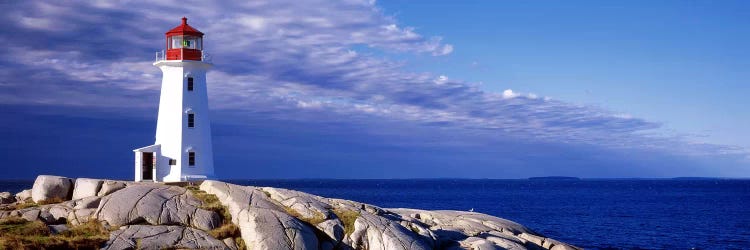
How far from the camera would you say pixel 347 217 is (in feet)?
97.3

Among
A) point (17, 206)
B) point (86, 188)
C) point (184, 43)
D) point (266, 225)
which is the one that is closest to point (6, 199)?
point (17, 206)

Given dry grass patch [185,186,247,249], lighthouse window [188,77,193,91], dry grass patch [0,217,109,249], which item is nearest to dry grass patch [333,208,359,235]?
dry grass patch [185,186,247,249]

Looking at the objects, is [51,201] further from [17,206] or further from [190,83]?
[190,83]

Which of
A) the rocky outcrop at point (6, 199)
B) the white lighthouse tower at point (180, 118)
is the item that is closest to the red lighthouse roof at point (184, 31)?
the white lighthouse tower at point (180, 118)

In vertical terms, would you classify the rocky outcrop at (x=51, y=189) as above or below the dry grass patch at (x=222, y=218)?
above

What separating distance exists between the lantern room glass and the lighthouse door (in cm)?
622

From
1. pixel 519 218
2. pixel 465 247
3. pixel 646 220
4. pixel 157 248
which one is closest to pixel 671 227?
pixel 646 220

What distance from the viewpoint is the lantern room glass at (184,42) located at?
4044 cm

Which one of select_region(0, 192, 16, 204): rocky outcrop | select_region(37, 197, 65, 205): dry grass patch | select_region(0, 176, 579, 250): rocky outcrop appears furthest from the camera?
select_region(0, 192, 16, 204): rocky outcrop

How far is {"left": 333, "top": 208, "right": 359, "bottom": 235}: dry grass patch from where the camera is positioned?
28.8 meters

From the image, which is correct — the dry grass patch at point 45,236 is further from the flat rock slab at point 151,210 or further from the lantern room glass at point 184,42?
the lantern room glass at point 184,42

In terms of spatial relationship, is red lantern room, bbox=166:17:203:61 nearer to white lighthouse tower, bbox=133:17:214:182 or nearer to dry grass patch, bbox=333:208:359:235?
white lighthouse tower, bbox=133:17:214:182

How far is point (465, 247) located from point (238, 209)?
9.43m

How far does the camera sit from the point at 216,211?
96.4 ft
